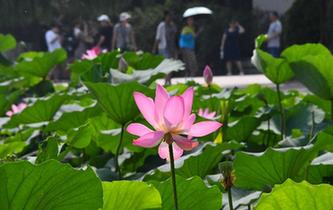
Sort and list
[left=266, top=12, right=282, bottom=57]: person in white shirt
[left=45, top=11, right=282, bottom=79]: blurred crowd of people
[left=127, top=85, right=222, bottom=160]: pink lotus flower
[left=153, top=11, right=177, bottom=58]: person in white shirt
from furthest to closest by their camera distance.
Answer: [left=266, top=12, right=282, bottom=57]: person in white shirt → [left=153, top=11, right=177, bottom=58]: person in white shirt → [left=45, top=11, right=282, bottom=79]: blurred crowd of people → [left=127, top=85, right=222, bottom=160]: pink lotus flower

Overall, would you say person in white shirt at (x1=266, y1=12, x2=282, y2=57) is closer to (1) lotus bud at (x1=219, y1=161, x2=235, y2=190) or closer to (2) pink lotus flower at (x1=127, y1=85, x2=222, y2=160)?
(1) lotus bud at (x1=219, y1=161, x2=235, y2=190)

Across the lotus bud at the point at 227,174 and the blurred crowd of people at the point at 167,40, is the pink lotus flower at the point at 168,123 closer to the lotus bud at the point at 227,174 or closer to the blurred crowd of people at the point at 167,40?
the lotus bud at the point at 227,174

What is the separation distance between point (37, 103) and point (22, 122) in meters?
0.10

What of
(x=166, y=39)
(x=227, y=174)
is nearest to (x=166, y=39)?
(x=166, y=39)

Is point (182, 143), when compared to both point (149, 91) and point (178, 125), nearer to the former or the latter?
point (178, 125)

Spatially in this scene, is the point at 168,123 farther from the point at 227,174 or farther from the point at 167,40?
the point at 167,40

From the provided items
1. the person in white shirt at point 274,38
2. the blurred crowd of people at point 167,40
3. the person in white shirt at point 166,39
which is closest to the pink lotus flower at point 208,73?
the blurred crowd of people at point 167,40

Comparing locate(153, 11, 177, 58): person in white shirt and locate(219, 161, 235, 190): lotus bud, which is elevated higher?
locate(219, 161, 235, 190): lotus bud

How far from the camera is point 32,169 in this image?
875 millimetres

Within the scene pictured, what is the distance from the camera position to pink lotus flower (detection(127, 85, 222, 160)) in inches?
35.6

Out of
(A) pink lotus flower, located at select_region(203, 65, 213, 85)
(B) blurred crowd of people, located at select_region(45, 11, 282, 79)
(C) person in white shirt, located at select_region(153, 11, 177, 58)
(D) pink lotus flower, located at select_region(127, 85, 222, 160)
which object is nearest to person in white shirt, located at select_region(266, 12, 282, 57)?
(B) blurred crowd of people, located at select_region(45, 11, 282, 79)

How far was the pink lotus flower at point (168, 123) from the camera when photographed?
904mm

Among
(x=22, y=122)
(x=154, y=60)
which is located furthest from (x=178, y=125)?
(x=154, y=60)

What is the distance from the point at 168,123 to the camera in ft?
2.98
